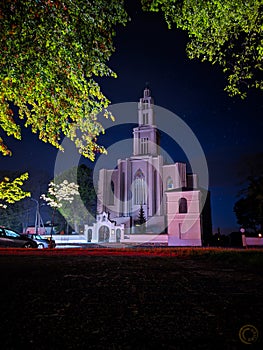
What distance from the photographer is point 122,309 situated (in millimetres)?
2115

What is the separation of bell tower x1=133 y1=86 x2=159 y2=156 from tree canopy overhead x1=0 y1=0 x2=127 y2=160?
4983 centimetres

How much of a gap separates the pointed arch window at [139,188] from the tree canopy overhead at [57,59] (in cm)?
4625

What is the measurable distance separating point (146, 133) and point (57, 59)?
179ft

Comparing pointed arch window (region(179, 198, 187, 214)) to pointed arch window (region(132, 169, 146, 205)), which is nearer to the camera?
pointed arch window (region(179, 198, 187, 214))

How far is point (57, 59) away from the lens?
6.12 m

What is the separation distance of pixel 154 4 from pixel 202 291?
8345 mm

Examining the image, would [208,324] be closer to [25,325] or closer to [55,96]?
[25,325]

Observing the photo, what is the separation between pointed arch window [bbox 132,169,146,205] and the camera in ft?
177

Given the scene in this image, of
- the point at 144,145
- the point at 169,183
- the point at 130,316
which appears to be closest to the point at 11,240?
the point at 130,316

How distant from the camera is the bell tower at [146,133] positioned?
59000 mm

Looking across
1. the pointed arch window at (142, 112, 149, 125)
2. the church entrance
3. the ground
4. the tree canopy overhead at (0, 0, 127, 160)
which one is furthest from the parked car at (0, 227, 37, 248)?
the pointed arch window at (142, 112, 149, 125)

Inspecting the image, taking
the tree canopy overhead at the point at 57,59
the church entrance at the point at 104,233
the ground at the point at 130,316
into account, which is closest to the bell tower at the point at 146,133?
the church entrance at the point at 104,233

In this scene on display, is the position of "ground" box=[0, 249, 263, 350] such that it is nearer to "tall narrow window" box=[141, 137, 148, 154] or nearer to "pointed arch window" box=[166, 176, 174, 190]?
"pointed arch window" box=[166, 176, 174, 190]

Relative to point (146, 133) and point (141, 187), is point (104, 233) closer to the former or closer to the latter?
point (141, 187)
